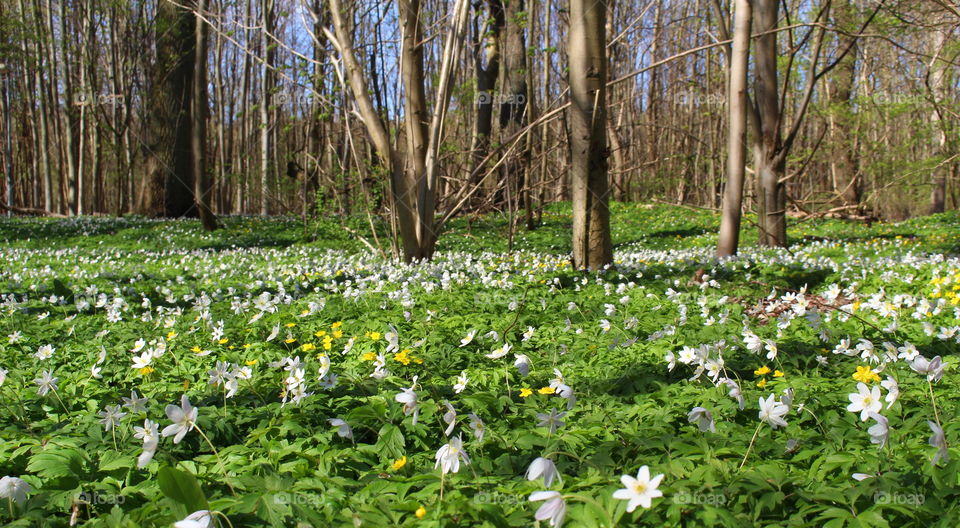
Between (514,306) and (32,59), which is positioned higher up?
(32,59)

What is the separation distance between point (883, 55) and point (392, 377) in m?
26.1

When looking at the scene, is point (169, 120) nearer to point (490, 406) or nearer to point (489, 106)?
point (489, 106)

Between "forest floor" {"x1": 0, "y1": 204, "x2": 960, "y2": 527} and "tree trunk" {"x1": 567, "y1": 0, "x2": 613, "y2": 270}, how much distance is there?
0.61 metres

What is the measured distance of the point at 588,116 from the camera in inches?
211

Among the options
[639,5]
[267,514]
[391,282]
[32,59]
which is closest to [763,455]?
[267,514]

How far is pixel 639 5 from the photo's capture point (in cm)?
2484

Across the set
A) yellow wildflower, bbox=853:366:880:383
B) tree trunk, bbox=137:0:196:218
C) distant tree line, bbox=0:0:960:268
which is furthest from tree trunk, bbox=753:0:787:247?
tree trunk, bbox=137:0:196:218

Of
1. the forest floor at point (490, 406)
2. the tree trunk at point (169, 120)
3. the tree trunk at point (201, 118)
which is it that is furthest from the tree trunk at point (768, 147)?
the tree trunk at point (169, 120)

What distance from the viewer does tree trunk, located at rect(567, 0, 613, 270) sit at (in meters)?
5.34

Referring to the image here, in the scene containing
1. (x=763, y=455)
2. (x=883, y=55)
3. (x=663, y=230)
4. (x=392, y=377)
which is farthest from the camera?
(x=883, y=55)

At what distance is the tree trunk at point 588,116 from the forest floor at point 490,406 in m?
0.61

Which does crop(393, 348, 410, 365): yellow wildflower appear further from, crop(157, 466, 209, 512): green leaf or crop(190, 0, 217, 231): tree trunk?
crop(190, 0, 217, 231): tree trunk

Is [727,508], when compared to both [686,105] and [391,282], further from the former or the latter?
[686,105]

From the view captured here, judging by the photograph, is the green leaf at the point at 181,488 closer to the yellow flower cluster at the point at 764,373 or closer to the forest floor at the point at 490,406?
the forest floor at the point at 490,406
